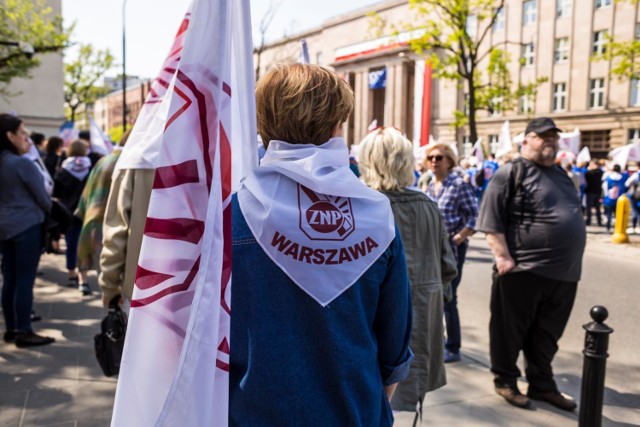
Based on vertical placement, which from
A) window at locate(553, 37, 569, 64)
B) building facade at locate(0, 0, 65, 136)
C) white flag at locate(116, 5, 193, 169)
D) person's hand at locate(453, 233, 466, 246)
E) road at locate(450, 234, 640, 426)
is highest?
window at locate(553, 37, 569, 64)

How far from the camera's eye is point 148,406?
142 centimetres

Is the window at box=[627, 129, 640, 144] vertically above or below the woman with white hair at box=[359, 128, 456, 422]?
above

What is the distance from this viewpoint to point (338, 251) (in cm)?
160

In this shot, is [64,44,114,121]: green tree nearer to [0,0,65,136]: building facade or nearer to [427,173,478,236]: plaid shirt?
[0,0,65,136]: building facade

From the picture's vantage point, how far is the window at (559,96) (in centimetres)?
3797

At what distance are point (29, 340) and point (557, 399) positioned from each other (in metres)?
4.48

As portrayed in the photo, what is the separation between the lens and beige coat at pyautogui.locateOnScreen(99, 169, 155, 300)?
3354 millimetres

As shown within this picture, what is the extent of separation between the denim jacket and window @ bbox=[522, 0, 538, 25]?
42.8 m

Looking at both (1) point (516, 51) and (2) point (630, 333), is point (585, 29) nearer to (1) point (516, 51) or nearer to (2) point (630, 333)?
(1) point (516, 51)

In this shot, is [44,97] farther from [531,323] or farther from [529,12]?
[531,323]

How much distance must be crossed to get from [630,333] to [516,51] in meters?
38.4

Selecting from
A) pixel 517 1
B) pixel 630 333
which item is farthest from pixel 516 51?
pixel 630 333

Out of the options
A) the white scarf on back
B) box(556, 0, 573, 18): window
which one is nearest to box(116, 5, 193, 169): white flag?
the white scarf on back

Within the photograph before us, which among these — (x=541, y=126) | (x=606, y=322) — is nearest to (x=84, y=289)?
(x=541, y=126)
